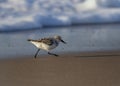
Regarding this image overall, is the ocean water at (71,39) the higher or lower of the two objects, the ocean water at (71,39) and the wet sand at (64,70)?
the higher

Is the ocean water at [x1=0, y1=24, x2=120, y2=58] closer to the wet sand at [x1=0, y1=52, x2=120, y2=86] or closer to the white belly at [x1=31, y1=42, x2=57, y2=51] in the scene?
the white belly at [x1=31, y1=42, x2=57, y2=51]

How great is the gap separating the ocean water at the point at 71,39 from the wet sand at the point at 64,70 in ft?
1.03

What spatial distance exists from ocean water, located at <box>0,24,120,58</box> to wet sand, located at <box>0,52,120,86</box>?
1.03 feet

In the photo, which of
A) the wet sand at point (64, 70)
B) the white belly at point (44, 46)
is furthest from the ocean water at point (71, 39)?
the wet sand at point (64, 70)

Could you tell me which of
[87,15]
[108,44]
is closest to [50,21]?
[87,15]

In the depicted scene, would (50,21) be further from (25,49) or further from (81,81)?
(81,81)

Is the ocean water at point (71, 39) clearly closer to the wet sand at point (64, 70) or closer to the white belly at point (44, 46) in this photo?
the white belly at point (44, 46)

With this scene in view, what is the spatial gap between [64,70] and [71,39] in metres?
1.84

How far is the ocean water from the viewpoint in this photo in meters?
6.84

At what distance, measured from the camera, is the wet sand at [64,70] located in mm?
5258

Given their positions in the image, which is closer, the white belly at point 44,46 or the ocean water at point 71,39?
the white belly at point 44,46

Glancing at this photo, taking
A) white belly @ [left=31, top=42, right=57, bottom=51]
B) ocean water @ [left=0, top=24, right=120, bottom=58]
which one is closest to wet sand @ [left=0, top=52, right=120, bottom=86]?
white belly @ [left=31, top=42, right=57, bottom=51]

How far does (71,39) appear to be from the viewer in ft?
24.8

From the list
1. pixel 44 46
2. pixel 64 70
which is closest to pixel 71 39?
pixel 44 46
